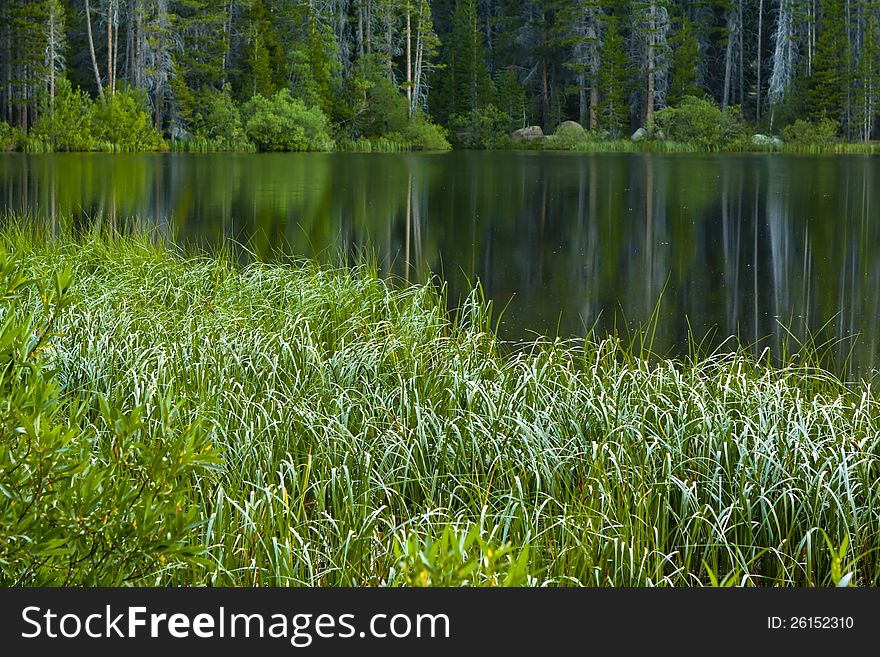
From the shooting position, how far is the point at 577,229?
49.4 feet

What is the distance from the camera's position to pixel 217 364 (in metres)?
5.14

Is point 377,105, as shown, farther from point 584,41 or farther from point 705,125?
point 705,125

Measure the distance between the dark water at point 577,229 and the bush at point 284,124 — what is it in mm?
11732

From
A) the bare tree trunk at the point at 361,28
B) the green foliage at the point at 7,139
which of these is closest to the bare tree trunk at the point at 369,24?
the bare tree trunk at the point at 361,28

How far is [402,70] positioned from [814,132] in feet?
64.1

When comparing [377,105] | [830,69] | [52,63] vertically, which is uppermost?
[830,69]

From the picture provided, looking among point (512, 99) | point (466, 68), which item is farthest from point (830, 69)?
point (466, 68)

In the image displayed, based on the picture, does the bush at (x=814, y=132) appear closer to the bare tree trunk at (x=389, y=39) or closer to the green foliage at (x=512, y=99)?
the green foliage at (x=512, y=99)

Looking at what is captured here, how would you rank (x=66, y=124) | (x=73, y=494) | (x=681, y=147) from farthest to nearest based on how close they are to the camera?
(x=681, y=147) → (x=66, y=124) → (x=73, y=494)

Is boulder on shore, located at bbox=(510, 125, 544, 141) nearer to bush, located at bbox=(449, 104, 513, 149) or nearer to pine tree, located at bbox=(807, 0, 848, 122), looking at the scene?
bush, located at bbox=(449, 104, 513, 149)

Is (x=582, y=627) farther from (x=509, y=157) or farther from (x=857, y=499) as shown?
(x=509, y=157)

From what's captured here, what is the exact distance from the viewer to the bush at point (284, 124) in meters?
40.0

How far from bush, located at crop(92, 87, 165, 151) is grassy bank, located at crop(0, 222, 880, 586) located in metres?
32.0

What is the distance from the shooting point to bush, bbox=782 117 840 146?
40312 millimetres
